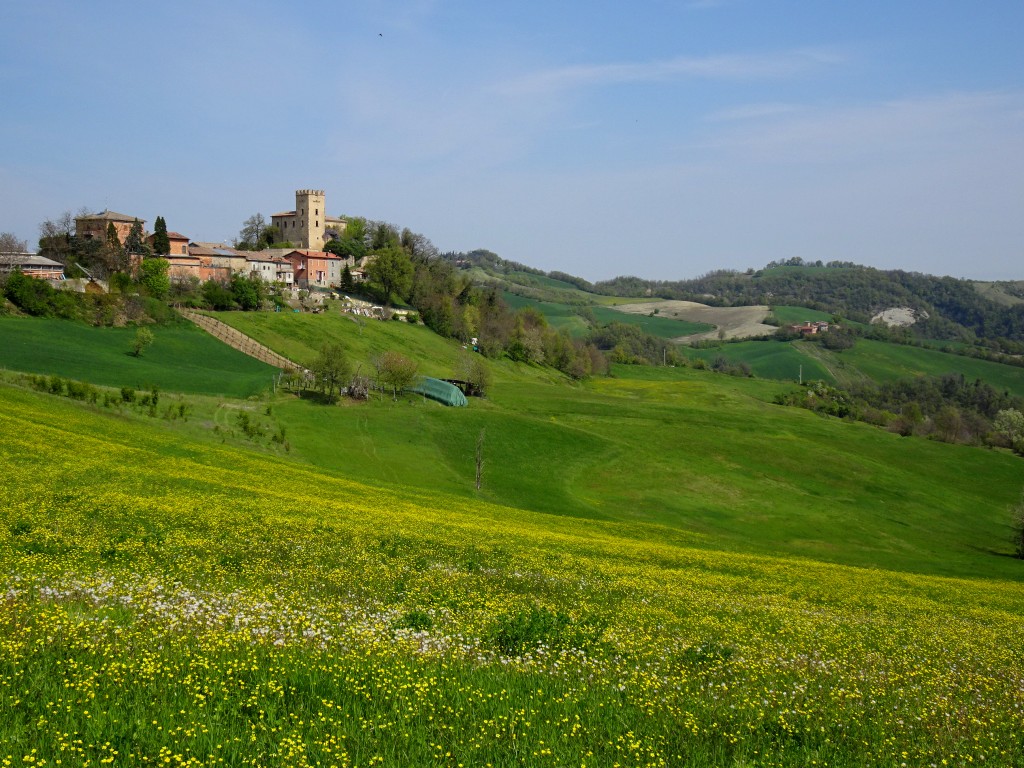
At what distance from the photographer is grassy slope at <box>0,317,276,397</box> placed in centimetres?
8300

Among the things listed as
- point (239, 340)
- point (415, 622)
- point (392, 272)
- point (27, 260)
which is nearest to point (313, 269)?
point (392, 272)

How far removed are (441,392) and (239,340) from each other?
1273 inches

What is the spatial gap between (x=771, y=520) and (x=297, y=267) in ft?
421

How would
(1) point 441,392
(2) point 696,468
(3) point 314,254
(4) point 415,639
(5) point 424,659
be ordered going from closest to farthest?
(5) point 424,659
(4) point 415,639
(2) point 696,468
(1) point 441,392
(3) point 314,254

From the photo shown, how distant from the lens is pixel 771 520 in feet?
270

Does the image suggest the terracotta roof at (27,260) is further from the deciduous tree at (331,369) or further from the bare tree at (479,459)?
the bare tree at (479,459)

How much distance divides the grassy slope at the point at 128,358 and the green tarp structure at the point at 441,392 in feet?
67.9

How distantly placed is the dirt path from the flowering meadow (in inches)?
3617

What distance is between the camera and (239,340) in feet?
391

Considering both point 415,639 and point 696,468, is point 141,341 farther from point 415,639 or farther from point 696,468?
point 415,639

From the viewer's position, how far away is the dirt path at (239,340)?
4535 inches

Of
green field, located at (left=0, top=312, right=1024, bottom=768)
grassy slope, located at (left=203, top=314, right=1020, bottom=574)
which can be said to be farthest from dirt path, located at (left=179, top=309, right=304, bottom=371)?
green field, located at (left=0, top=312, right=1024, bottom=768)

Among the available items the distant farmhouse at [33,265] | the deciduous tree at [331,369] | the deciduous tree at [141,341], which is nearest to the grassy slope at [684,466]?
the deciduous tree at [331,369]

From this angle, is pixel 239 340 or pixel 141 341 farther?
pixel 239 340
